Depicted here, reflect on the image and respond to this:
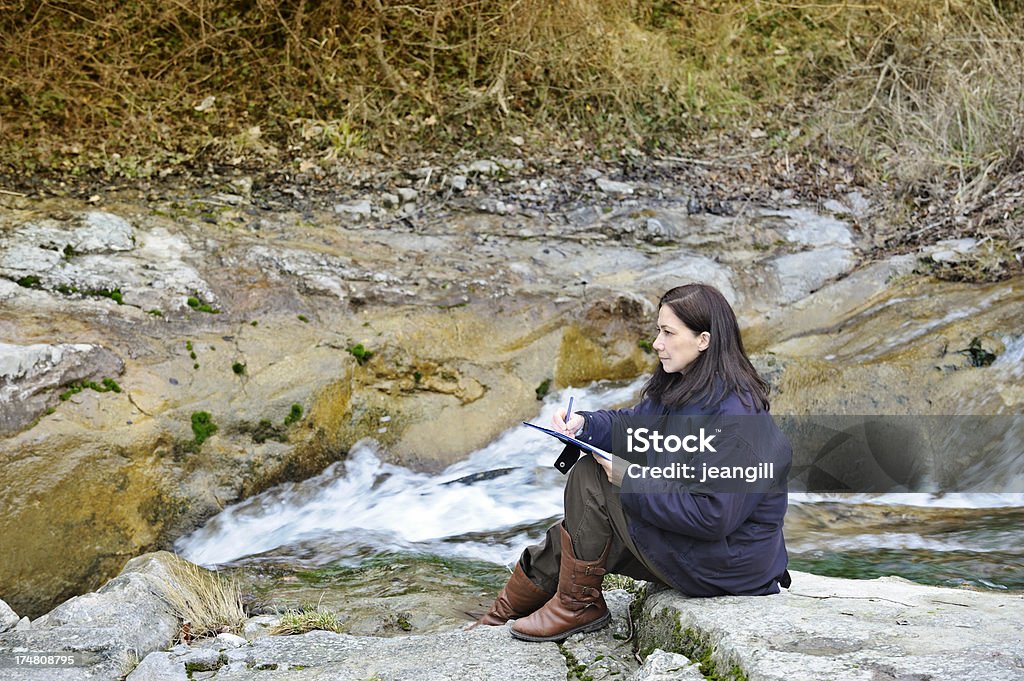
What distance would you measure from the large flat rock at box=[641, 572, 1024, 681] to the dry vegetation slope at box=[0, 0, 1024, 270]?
17.8 ft

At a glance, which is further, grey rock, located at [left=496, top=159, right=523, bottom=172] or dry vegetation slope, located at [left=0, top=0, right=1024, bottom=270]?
grey rock, located at [left=496, top=159, right=523, bottom=172]

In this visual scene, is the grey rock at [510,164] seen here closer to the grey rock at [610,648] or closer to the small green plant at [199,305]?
the small green plant at [199,305]

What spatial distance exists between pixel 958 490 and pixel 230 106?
6686 mm

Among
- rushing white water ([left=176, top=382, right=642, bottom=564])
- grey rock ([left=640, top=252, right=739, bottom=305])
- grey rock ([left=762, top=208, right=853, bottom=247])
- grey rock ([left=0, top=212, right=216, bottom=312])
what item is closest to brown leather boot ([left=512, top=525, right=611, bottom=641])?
rushing white water ([left=176, top=382, right=642, bottom=564])

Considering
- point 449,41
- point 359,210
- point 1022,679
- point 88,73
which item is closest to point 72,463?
point 359,210

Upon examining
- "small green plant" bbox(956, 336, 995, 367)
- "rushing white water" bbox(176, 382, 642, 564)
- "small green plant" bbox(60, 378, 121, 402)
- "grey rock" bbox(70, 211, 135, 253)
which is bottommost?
"rushing white water" bbox(176, 382, 642, 564)

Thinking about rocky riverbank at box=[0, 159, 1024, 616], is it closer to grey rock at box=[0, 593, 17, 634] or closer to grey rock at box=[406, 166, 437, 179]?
grey rock at box=[406, 166, 437, 179]

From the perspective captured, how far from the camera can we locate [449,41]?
30.1 ft

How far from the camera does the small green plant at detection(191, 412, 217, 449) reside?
5.23 m

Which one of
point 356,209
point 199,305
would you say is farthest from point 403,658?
point 356,209

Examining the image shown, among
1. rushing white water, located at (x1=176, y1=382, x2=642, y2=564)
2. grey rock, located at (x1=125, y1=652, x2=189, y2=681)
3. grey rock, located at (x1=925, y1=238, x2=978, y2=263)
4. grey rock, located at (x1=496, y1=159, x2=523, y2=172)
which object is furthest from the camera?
grey rock, located at (x1=496, y1=159, x2=523, y2=172)

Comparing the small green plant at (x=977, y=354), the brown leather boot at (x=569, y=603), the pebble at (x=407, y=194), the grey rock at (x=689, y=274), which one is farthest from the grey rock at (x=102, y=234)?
the small green plant at (x=977, y=354)

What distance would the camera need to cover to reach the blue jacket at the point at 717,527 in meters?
2.88

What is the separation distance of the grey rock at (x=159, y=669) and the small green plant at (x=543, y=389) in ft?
10.8
